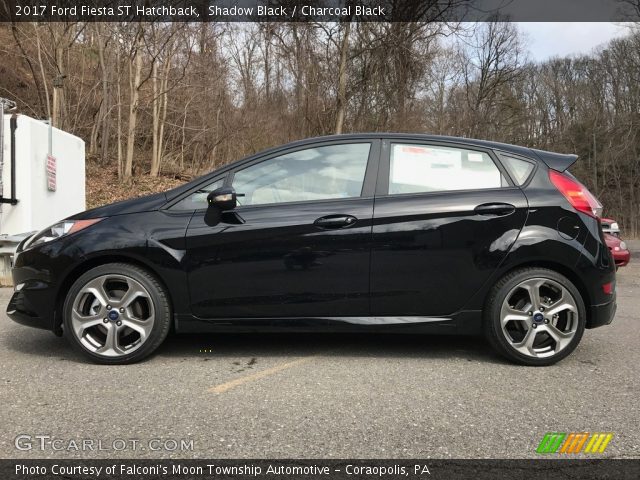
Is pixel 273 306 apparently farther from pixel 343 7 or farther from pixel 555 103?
pixel 555 103

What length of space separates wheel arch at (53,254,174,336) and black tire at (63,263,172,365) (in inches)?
1.5

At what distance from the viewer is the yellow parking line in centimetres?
341

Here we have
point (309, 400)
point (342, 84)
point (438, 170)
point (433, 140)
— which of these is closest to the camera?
point (309, 400)

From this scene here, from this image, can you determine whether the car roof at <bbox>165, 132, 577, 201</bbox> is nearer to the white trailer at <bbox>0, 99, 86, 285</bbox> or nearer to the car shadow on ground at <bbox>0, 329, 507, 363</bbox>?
the car shadow on ground at <bbox>0, 329, 507, 363</bbox>

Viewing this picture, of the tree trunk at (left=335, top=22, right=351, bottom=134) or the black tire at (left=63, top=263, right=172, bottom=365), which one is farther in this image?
the tree trunk at (left=335, top=22, right=351, bottom=134)

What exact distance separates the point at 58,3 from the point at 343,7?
332 inches

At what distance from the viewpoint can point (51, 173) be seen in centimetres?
789

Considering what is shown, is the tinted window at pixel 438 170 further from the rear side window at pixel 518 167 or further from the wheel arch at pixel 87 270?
the wheel arch at pixel 87 270

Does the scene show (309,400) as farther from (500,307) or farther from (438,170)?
(438,170)

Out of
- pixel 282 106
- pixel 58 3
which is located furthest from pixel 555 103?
pixel 58 3

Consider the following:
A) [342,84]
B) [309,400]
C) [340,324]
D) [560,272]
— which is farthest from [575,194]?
[342,84]

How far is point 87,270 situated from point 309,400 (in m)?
1.94

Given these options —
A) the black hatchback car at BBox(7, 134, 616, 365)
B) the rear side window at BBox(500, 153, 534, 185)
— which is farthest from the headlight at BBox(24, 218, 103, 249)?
the rear side window at BBox(500, 153, 534, 185)

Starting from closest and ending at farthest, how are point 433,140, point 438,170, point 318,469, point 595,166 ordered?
point 318,469 < point 438,170 < point 433,140 < point 595,166
